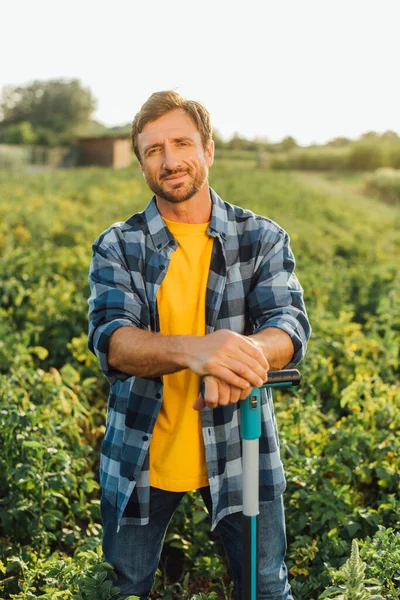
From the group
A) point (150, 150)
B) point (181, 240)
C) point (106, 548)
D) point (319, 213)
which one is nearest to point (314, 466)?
point (106, 548)

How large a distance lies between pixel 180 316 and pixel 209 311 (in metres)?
0.09

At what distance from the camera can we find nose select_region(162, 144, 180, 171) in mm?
2070

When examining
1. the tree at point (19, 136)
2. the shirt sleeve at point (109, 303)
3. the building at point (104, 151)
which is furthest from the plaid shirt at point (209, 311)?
the tree at point (19, 136)

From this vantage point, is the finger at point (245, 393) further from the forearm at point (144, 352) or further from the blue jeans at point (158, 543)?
the blue jeans at point (158, 543)

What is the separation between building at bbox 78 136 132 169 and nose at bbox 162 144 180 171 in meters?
43.1

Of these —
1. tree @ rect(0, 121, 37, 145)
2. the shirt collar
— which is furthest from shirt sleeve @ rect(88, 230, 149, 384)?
tree @ rect(0, 121, 37, 145)

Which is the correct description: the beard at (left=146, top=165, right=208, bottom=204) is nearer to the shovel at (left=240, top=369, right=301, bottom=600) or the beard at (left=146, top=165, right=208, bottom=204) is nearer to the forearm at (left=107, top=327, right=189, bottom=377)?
the forearm at (left=107, top=327, right=189, bottom=377)

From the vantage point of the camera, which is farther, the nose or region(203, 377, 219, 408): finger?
the nose

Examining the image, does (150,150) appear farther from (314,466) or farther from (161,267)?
(314,466)

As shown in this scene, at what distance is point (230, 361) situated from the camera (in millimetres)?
1671

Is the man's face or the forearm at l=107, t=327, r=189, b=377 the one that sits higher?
the man's face

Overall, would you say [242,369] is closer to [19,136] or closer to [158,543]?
[158,543]

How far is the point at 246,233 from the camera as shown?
2199 millimetres

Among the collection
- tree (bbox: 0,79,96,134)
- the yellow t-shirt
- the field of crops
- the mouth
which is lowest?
the field of crops
